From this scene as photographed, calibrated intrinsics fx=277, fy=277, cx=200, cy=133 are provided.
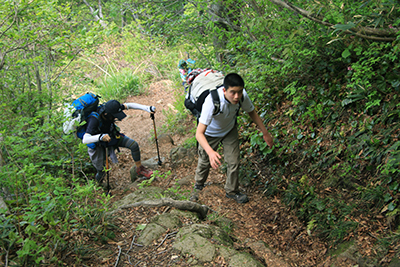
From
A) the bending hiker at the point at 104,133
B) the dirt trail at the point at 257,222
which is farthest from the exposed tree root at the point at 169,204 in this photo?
the bending hiker at the point at 104,133

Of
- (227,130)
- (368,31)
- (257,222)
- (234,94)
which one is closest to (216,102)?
(234,94)

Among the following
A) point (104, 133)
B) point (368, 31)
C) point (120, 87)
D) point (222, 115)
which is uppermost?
point (368, 31)

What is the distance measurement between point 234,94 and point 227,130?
0.89 m

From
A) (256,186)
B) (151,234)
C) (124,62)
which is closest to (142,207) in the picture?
(151,234)

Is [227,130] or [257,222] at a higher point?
[227,130]

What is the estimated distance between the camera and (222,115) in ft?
13.6

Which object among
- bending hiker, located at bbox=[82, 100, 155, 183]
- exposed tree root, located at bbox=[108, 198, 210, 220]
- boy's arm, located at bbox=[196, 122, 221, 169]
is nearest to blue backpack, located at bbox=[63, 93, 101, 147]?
bending hiker, located at bbox=[82, 100, 155, 183]

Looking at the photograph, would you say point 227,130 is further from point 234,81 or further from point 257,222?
point 257,222

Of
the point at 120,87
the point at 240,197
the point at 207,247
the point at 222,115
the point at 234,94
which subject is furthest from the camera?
the point at 120,87

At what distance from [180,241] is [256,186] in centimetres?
245

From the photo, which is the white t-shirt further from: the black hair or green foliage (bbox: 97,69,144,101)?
green foliage (bbox: 97,69,144,101)

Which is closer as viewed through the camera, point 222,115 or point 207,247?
point 207,247

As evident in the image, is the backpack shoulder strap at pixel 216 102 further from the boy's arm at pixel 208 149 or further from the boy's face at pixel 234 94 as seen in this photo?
the boy's arm at pixel 208 149

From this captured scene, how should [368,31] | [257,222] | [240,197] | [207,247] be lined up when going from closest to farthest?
[207,247] < [368,31] < [257,222] < [240,197]
